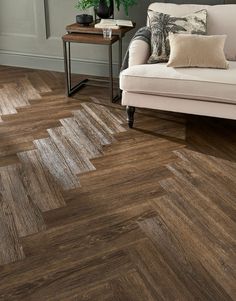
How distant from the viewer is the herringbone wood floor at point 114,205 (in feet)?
4.93

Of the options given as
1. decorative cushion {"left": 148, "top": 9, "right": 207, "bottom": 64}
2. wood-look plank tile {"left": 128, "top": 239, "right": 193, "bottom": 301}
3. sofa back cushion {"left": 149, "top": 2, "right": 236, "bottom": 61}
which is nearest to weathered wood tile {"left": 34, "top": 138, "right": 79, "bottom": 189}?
wood-look plank tile {"left": 128, "top": 239, "right": 193, "bottom": 301}

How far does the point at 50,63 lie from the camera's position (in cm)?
383

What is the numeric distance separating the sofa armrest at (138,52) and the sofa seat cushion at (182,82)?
116mm

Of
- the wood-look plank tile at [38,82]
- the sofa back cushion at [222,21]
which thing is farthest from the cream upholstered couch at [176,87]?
the wood-look plank tile at [38,82]

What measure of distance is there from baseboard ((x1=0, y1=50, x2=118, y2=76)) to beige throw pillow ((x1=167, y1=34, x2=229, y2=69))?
1.14m

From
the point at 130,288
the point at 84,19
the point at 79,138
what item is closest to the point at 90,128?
the point at 79,138

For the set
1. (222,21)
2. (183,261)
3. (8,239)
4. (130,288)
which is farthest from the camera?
(222,21)

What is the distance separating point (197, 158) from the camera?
2336 millimetres

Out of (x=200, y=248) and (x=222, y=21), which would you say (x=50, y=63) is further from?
(x=200, y=248)

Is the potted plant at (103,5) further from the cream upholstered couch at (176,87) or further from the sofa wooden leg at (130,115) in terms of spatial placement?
the sofa wooden leg at (130,115)

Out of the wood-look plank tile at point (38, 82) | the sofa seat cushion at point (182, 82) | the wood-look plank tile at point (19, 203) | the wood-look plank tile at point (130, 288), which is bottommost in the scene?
the wood-look plank tile at point (130, 288)

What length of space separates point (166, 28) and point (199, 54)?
1.10 feet

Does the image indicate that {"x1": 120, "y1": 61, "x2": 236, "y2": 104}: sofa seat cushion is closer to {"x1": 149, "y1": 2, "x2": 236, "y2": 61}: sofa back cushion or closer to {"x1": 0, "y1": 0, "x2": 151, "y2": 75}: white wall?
{"x1": 149, "y1": 2, "x2": 236, "y2": 61}: sofa back cushion

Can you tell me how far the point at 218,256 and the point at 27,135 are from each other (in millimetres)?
1517
